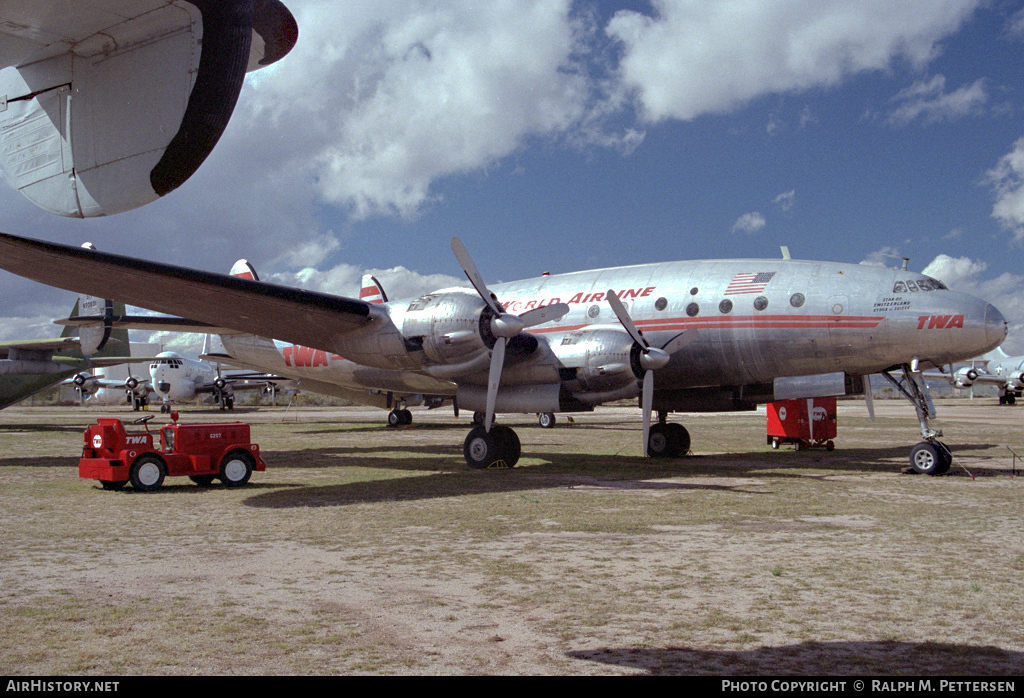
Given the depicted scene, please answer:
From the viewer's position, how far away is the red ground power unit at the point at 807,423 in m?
19.3

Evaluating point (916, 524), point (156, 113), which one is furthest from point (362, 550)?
point (916, 524)

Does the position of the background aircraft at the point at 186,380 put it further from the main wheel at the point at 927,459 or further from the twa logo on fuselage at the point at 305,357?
the main wheel at the point at 927,459

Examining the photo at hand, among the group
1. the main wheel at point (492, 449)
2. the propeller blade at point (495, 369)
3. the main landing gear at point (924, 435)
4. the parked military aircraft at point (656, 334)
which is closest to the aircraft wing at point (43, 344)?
the parked military aircraft at point (656, 334)

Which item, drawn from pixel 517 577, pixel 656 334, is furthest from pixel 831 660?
pixel 656 334

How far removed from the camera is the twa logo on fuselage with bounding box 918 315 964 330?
40.5 ft

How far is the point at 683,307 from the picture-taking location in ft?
47.5

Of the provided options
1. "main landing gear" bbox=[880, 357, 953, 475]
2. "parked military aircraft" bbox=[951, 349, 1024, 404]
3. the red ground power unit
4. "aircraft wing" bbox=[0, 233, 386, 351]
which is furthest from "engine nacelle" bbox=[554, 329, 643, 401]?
"parked military aircraft" bbox=[951, 349, 1024, 404]

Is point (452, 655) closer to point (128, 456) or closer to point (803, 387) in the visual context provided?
point (128, 456)

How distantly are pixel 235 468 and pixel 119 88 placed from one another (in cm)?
962

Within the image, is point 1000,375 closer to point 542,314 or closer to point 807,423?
point 807,423

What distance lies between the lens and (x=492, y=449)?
46.0ft

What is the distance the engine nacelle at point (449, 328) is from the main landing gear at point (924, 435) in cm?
747

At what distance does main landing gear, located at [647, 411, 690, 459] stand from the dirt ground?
15.4ft

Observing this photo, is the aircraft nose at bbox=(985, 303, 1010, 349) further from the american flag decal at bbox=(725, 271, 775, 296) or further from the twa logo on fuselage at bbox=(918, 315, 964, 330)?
the american flag decal at bbox=(725, 271, 775, 296)
